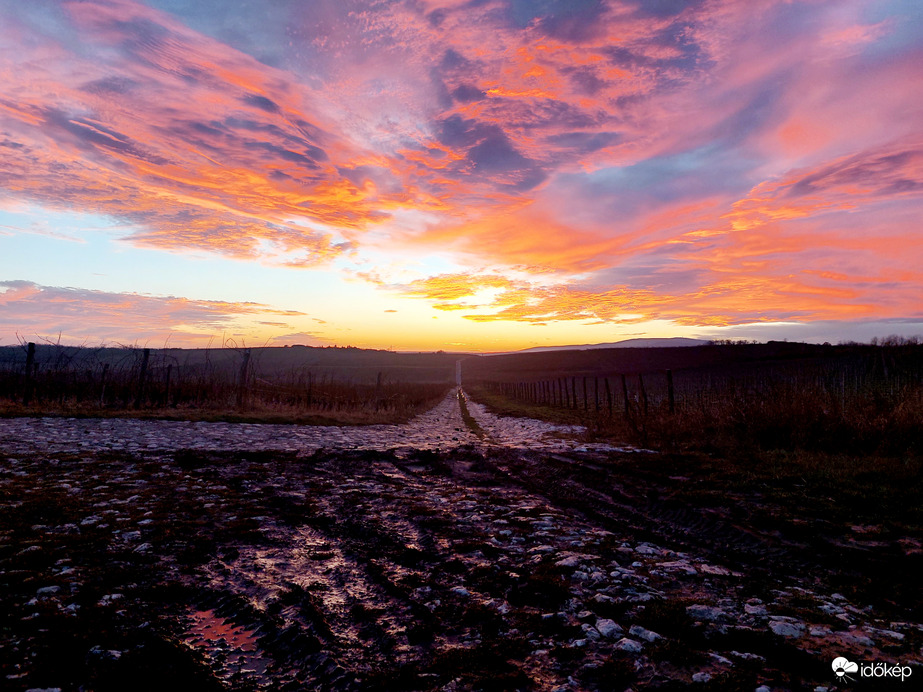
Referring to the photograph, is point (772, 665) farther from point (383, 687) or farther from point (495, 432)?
point (495, 432)

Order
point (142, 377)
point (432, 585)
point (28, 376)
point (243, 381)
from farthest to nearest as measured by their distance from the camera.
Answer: point (243, 381)
point (28, 376)
point (142, 377)
point (432, 585)

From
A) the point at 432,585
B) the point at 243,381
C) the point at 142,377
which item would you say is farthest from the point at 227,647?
the point at 243,381

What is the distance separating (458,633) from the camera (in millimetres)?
3621

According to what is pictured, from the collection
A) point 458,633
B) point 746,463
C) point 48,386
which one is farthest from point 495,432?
point 48,386

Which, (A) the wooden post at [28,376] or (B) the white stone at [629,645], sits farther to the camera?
(A) the wooden post at [28,376]

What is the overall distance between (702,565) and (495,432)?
14.0m

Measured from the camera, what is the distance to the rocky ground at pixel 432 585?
123 inches

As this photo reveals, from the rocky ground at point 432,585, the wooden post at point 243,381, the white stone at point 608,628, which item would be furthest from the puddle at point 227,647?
the wooden post at point 243,381

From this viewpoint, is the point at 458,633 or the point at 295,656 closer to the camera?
the point at 295,656

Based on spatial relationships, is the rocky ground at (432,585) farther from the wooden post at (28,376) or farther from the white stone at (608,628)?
the wooden post at (28,376)

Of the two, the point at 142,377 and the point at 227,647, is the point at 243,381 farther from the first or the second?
the point at 227,647

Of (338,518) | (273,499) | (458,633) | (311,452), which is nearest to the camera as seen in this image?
(458,633)

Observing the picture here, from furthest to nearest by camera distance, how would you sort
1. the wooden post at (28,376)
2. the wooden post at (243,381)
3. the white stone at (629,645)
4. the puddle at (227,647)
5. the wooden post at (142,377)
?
the wooden post at (243,381)
the wooden post at (28,376)
the wooden post at (142,377)
the white stone at (629,645)
the puddle at (227,647)

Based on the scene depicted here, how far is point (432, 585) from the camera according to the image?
4480 millimetres
